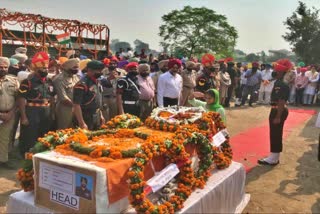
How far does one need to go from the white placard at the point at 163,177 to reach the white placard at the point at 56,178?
2.16 feet

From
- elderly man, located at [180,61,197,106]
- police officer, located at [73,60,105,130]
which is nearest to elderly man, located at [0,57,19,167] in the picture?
police officer, located at [73,60,105,130]

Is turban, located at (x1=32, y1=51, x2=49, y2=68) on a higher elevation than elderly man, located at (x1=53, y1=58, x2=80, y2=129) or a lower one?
higher

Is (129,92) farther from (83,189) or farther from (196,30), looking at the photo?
(196,30)

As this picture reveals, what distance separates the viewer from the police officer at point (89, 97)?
5297mm

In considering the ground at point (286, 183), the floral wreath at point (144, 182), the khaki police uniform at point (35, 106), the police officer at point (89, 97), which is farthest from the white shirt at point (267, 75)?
the floral wreath at point (144, 182)

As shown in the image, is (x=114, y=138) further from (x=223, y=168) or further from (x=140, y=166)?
(x=223, y=168)

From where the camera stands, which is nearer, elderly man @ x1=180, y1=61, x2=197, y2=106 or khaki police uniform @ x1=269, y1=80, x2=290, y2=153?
khaki police uniform @ x1=269, y1=80, x2=290, y2=153

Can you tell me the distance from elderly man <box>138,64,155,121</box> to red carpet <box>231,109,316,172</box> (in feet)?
6.47

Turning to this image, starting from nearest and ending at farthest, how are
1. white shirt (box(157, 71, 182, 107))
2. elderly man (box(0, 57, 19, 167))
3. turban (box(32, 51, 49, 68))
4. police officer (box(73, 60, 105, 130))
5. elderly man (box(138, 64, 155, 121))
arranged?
police officer (box(73, 60, 105, 130)) → elderly man (box(0, 57, 19, 167)) → turban (box(32, 51, 49, 68)) → elderly man (box(138, 64, 155, 121)) → white shirt (box(157, 71, 182, 107))

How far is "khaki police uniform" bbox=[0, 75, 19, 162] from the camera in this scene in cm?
588

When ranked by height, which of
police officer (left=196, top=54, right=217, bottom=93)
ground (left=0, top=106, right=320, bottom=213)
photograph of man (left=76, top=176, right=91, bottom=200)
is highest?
police officer (left=196, top=54, right=217, bottom=93)

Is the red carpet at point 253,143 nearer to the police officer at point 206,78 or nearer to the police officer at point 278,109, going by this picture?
the police officer at point 278,109

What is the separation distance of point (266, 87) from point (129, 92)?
1012cm

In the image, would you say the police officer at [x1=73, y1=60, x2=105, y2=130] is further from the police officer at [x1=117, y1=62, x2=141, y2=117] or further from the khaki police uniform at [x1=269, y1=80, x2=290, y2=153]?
the khaki police uniform at [x1=269, y1=80, x2=290, y2=153]
